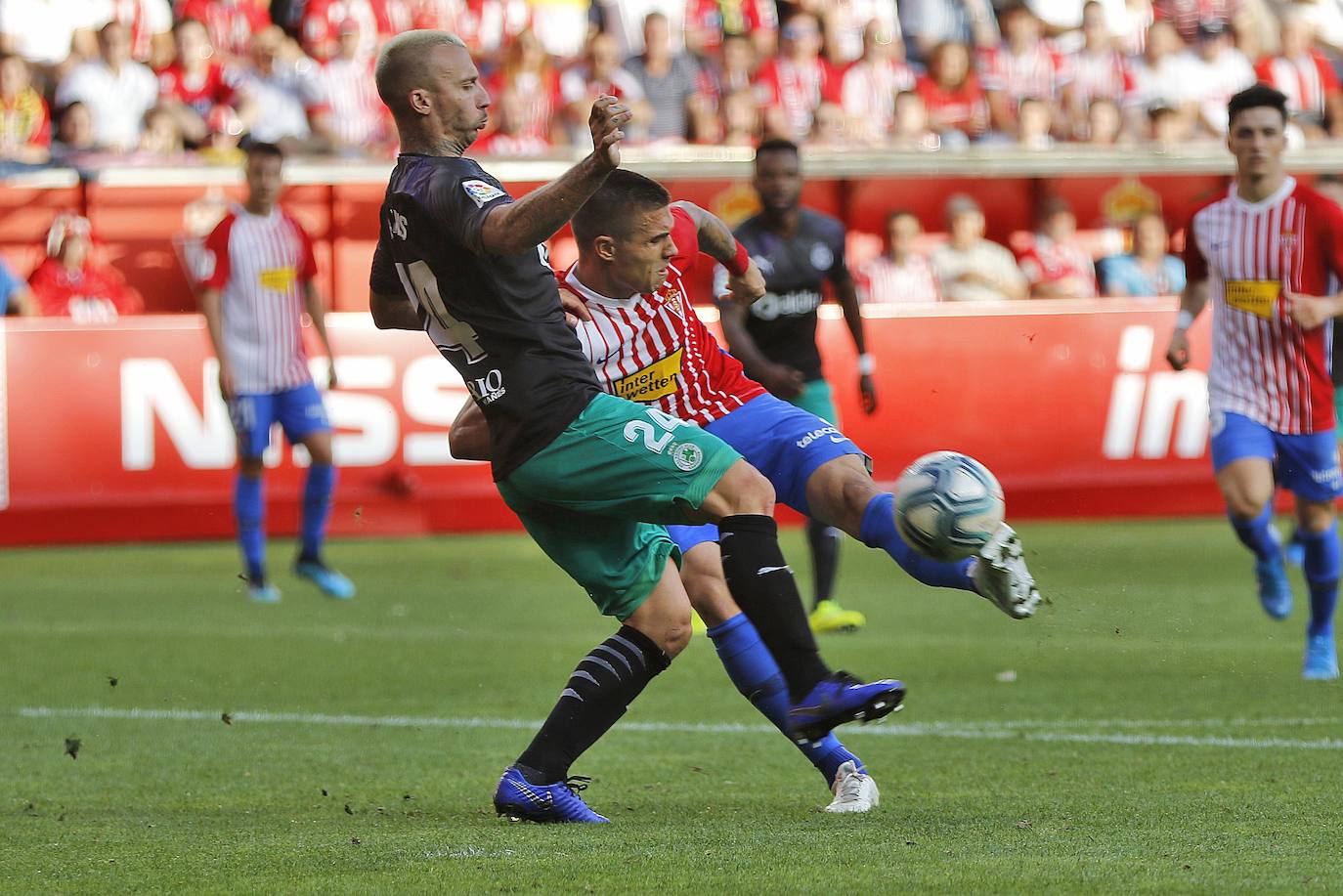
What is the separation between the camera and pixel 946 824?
15.6ft

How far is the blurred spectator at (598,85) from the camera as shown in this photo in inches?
637

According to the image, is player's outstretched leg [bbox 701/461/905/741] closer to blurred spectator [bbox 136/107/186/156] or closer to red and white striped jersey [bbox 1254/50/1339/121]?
blurred spectator [bbox 136/107/186/156]

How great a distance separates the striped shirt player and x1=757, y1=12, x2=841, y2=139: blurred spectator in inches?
245

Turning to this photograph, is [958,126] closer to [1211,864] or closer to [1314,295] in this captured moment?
[1314,295]

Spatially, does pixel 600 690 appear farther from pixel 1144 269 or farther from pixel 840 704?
pixel 1144 269

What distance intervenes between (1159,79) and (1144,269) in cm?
269

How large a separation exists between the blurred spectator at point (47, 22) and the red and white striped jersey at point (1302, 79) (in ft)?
34.6

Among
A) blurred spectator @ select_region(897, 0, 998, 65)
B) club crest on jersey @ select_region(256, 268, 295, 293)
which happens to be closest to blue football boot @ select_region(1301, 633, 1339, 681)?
club crest on jersey @ select_region(256, 268, 295, 293)

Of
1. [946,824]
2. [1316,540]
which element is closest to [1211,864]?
[946,824]

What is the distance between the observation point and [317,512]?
11.6m

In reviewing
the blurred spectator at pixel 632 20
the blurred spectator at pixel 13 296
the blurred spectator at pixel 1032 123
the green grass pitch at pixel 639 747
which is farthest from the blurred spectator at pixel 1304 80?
the blurred spectator at pixel 13 296

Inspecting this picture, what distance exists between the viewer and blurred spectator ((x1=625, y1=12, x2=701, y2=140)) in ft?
53.9

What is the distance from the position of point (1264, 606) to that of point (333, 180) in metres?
8.67

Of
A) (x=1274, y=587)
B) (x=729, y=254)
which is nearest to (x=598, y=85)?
(x=1274, y=587)
